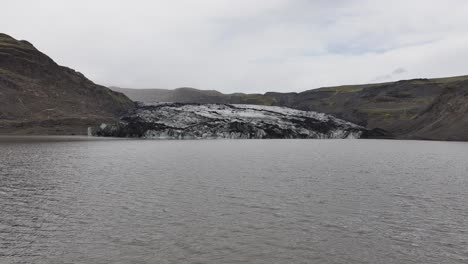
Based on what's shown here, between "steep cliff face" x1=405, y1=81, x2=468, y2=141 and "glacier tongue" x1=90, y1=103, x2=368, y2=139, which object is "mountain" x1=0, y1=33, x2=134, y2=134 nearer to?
"glacier tongue" x1=90, y1=103, x2=368, y2=139

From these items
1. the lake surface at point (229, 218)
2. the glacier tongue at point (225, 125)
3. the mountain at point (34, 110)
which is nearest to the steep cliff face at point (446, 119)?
the glacier tongue at point (225, 125)

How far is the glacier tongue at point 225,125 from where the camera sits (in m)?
138

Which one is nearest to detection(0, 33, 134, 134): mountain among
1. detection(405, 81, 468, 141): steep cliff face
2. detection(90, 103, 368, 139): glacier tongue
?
detection(90, 103, 368, 139): glacier tongue

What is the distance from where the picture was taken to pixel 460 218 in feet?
75.9

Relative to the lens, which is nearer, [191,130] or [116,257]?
[116,257]

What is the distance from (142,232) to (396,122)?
177998mm

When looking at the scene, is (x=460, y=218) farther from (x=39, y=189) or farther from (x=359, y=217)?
(x=39, y=189)

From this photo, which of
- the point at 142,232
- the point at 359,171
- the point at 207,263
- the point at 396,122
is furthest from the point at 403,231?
the point at 396,122

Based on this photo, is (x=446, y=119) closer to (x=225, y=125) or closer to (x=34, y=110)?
(x=225, y=125)

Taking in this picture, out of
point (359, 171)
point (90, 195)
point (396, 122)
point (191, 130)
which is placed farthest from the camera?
point (396, 122)

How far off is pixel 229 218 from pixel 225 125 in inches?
4807

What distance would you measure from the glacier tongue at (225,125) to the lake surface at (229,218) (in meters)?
97.4

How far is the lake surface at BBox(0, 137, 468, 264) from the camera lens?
1697 cm

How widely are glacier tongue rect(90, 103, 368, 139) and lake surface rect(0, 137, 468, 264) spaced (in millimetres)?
97420
